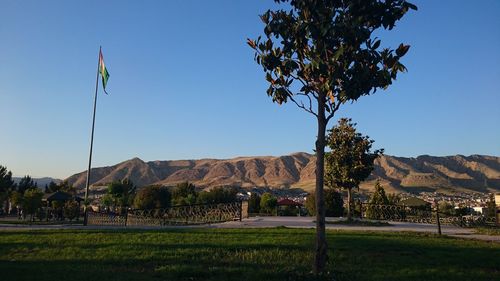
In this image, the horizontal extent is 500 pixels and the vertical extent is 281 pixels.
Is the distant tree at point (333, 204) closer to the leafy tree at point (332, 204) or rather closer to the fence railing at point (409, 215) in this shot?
the leafy tree at point (332, 204)

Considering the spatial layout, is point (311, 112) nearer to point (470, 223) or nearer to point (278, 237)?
point (278, 237)

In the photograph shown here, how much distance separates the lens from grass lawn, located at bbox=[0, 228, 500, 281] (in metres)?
10.6

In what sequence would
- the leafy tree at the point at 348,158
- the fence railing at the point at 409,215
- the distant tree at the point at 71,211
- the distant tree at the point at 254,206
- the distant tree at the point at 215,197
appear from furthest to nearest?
the distant tree at the point at 215,197, the distant tree at the point at 254,206, the distant tree at the point at 71,211, the fence railing at the point at 409,215, the leafy tree at the point at 348,158

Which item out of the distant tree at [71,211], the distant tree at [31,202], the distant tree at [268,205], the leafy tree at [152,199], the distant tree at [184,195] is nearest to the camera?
the distant tree at [31,202]

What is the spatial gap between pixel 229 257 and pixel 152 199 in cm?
3471

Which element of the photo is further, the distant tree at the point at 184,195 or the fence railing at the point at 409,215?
the distant tree at the point at 184,195

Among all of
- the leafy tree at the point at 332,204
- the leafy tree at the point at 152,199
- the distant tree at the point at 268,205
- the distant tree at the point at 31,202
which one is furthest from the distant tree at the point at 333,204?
the distant tree at the point at 31,202

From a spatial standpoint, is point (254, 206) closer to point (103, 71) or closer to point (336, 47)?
point (103, 71)

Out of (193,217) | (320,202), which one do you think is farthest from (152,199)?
(320,202)

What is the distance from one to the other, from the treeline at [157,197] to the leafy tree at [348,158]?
19.7 metres

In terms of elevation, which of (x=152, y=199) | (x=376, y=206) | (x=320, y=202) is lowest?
(x=320, y=202)

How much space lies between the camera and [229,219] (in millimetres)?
29422

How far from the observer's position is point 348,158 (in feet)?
95.4

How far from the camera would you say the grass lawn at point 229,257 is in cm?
1062
